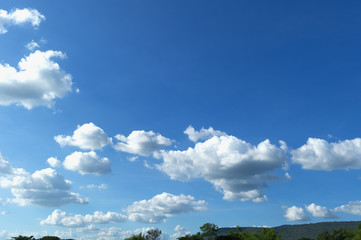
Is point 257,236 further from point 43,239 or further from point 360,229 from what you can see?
point 43,239

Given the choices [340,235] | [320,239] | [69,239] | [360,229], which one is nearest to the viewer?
[360,229]

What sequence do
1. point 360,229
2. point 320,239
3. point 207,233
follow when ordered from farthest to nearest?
Result: 1. point 320,239
2. point 207,233
3. point 360,229

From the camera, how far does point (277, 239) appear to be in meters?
99.8

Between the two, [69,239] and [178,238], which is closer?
[178,238]

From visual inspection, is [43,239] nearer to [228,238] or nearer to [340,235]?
[228,238]

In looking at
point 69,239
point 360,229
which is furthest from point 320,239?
point 69,239

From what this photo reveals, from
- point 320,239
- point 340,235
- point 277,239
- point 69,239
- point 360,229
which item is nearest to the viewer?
point 277,239

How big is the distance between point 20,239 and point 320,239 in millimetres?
140390

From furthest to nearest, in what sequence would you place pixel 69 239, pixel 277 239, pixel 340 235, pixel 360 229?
pixel 340 235
pixel 69 239
pixel 360 229
pixel 277 239

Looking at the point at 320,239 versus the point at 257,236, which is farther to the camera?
the point at 320,239

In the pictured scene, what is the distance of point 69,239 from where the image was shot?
132375 mm

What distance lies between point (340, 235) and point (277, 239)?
73173 mm

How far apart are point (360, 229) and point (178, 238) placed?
202ft

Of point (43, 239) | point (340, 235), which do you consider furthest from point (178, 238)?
point (340, 235)
